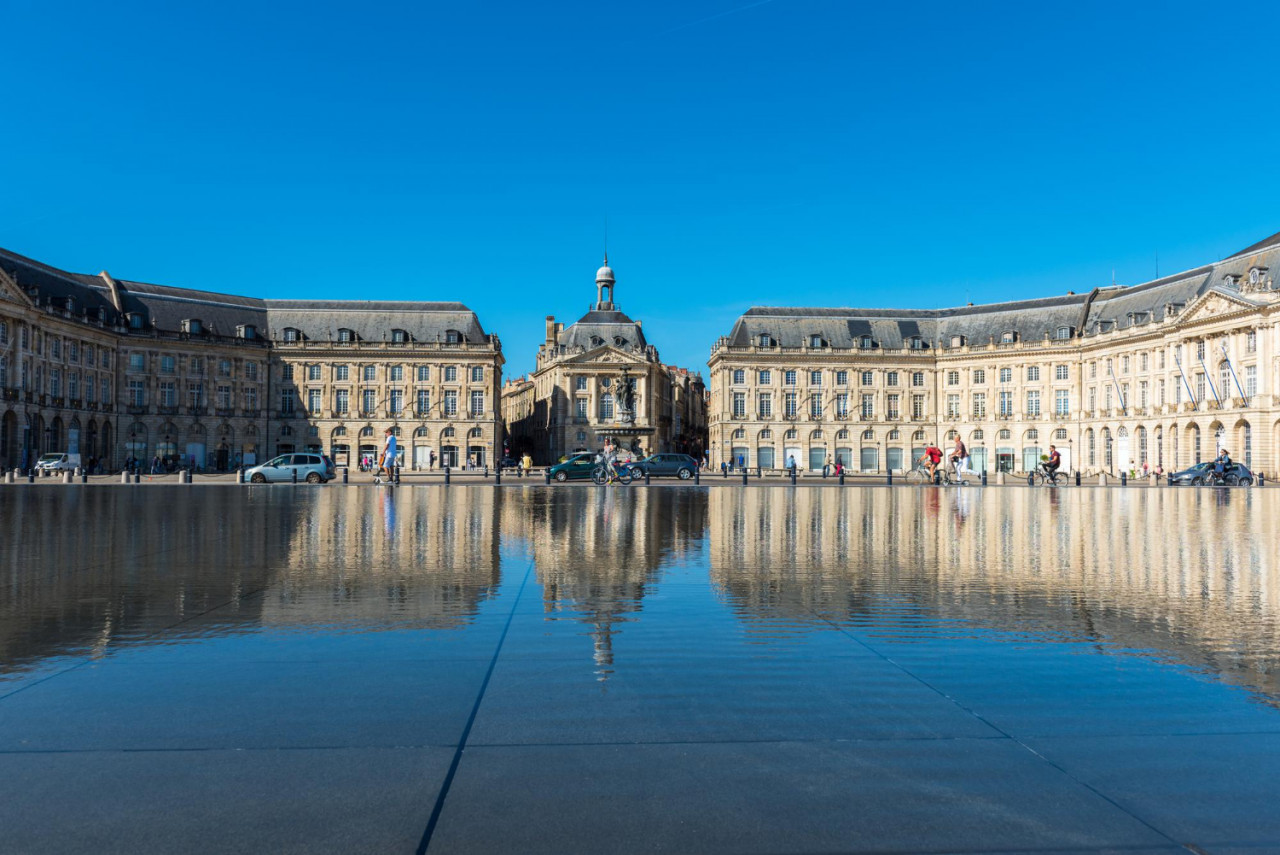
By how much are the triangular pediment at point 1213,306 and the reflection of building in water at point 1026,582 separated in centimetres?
5746

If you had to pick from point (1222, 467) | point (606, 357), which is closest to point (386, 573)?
point (1222, 467)

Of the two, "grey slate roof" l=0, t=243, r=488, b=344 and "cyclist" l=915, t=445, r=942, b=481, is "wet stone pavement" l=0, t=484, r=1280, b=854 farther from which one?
"grey slate roof" l=0, t=243, r=488, b=344

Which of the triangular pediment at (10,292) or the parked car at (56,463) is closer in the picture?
the parked car at (56,463)

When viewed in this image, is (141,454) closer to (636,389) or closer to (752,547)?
(636,389)

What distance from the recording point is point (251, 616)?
7.14 meters

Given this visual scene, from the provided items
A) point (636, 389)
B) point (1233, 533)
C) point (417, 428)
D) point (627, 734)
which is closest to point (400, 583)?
point (627, 734)

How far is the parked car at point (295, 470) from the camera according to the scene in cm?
4600

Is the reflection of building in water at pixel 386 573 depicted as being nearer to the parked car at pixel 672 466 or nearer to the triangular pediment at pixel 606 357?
the parked car at pixel 672 466

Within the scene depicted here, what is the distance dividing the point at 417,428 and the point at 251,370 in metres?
16.3

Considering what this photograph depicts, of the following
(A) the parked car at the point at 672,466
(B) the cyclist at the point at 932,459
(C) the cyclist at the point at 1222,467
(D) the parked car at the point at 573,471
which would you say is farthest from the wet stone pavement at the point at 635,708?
(C) the cyclist at the point at 1222,467

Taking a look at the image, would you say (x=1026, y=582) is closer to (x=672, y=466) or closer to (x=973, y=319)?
(x=672, y=466)

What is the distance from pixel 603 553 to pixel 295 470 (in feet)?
126

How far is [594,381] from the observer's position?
318 ft

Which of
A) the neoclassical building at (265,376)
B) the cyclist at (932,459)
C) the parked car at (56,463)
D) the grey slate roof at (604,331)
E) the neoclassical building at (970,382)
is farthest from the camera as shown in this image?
the grey slate roof at (604,331)
